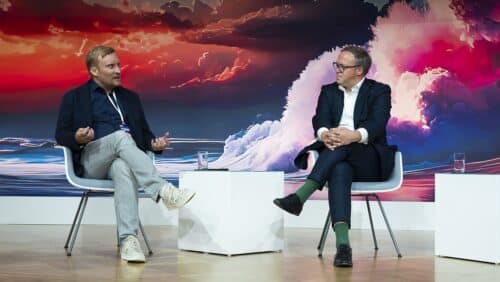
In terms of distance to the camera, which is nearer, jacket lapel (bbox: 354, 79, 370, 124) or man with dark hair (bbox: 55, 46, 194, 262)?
man with dark hair (bbox: 55, 46, 194, 262)

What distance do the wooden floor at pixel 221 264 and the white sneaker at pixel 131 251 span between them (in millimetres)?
55

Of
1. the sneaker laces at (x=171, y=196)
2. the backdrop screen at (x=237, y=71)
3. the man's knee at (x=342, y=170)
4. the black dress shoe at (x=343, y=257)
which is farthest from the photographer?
the backdrop screen at (x=237, y=71)

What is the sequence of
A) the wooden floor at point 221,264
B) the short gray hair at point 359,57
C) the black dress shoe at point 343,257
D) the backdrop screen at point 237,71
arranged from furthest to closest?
the backdrop screen at point 237,71, the short gray hair at point 359,57, the black dress shoe at point 343,257, the wooden floor at point 221,264

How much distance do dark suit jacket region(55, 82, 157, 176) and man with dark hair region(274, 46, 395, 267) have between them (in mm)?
925

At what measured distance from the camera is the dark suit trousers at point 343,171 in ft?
12.2

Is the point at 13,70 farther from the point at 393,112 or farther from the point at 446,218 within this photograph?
the point at 446,218

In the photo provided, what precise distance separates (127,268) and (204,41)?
10.6ft

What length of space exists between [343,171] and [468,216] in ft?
2.45

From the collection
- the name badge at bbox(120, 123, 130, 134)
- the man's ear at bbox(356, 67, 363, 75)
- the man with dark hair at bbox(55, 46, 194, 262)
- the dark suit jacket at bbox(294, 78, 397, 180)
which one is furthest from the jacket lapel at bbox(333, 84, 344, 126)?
the name badge at bbox(120, 123, 130, 134)

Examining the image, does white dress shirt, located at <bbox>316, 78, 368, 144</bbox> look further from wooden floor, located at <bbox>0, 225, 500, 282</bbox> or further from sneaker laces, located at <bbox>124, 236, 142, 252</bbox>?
sneaker laces, located at <bbox>124, 236, 142, 252</bbox>

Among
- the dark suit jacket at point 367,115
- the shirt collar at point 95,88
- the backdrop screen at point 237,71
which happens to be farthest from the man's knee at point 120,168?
the backdrop screen at point 237,71

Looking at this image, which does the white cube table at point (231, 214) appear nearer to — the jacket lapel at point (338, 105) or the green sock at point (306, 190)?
the green sock at point (306, 190)

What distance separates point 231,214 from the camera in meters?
3.91

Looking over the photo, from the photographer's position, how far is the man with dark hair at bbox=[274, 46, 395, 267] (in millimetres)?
3727
